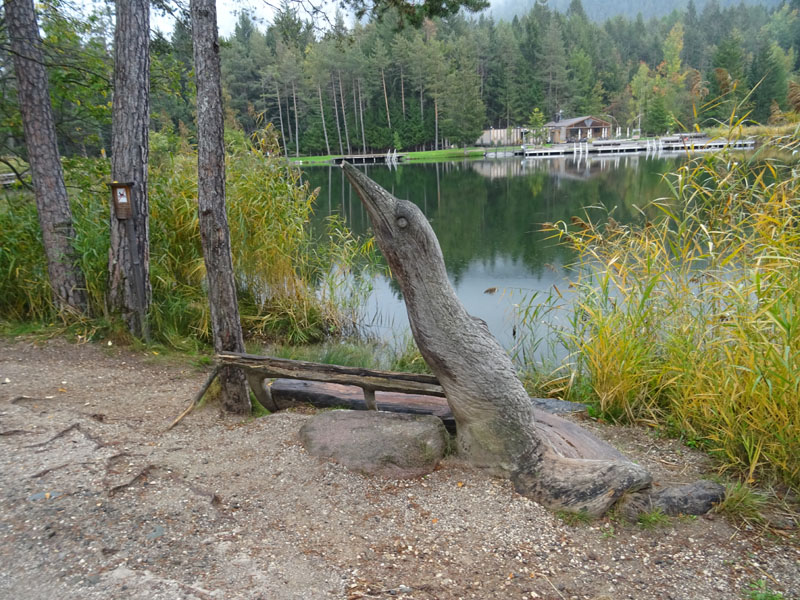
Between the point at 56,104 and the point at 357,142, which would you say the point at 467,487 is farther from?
the point at 357,142

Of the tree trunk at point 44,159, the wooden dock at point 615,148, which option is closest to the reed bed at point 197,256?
the tree trunk at point 44,159

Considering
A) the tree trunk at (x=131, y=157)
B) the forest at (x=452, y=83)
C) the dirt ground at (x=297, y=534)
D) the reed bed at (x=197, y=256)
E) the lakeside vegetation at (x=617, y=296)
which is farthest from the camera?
the forest at (x=452, y=83)

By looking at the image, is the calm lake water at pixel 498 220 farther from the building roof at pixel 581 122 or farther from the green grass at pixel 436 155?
the building roof at pixel 581 122

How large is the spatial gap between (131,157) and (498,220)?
1167 cm

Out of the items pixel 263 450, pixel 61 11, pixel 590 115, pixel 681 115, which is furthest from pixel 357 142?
pixel 263 450

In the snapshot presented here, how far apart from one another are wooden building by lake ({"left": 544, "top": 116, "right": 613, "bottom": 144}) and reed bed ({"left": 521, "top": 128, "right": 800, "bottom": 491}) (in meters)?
50.3

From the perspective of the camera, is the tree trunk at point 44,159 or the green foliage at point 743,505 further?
the tree trunk at point 44,159

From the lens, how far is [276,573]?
6.48 ft

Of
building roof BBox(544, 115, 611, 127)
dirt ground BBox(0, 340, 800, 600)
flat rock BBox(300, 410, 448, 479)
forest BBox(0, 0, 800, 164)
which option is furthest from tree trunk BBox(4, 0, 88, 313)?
building roof BBox(544, 115, 611, 127)

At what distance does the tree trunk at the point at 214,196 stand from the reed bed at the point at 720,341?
95.0 inches

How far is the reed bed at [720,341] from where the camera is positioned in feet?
8.75

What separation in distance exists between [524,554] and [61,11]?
268 inches

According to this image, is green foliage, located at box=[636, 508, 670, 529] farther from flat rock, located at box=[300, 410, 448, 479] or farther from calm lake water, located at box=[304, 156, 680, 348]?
calm lake water, located at box=[304, 156, 680, 348]

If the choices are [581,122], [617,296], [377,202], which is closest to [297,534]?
[377,202]
